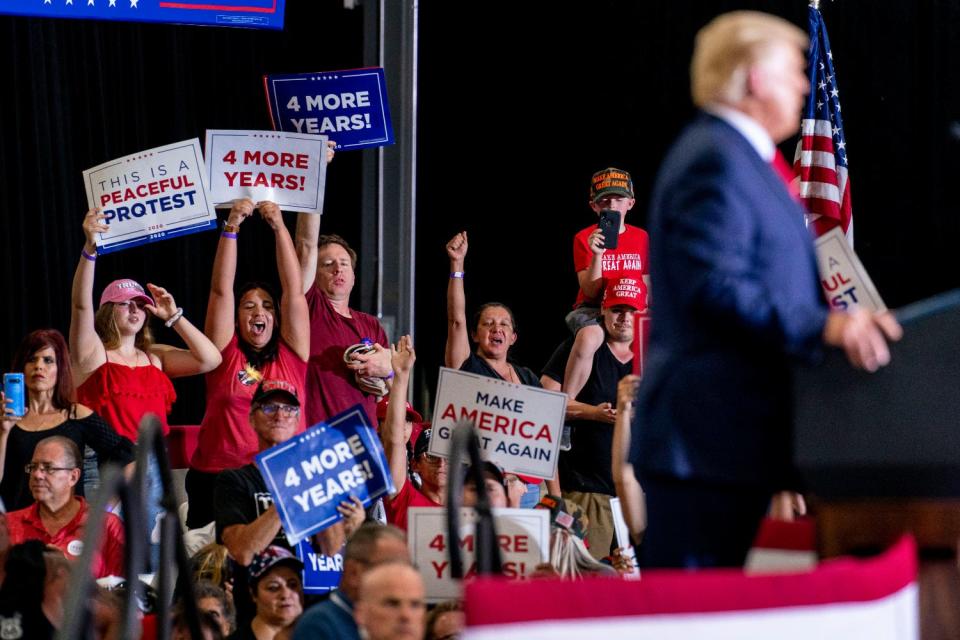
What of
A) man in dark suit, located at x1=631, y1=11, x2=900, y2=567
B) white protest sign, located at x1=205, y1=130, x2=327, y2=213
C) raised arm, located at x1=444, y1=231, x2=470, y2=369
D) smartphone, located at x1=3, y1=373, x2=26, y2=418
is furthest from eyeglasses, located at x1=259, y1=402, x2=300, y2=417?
man in dark suit, located at x1=631, y1=11, x2=900, y2=567

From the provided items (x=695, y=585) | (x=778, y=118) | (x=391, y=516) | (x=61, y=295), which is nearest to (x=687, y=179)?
(x=778, y=118)

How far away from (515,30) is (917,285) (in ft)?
9.34

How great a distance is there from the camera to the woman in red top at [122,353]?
576cm

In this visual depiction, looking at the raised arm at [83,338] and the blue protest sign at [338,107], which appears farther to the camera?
the blue protest sign at [338,107]

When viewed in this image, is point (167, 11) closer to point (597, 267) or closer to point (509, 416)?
point (597, 267)

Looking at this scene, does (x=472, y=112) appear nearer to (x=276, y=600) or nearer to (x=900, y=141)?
(x=900, y=141)

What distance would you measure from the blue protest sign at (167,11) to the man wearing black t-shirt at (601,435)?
2.02 m

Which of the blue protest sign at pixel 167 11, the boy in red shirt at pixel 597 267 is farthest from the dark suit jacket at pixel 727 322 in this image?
the blue protest sign at pixel 167 11

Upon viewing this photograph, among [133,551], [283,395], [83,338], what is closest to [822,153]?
[283,395]

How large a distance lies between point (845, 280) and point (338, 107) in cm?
309

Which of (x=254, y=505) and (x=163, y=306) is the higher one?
(x=163, y=306)

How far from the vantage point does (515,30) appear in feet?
29.3

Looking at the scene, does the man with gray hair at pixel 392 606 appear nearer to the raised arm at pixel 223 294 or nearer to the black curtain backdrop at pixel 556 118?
the raised arm at pixel 223 294

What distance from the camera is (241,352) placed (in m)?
5.75
